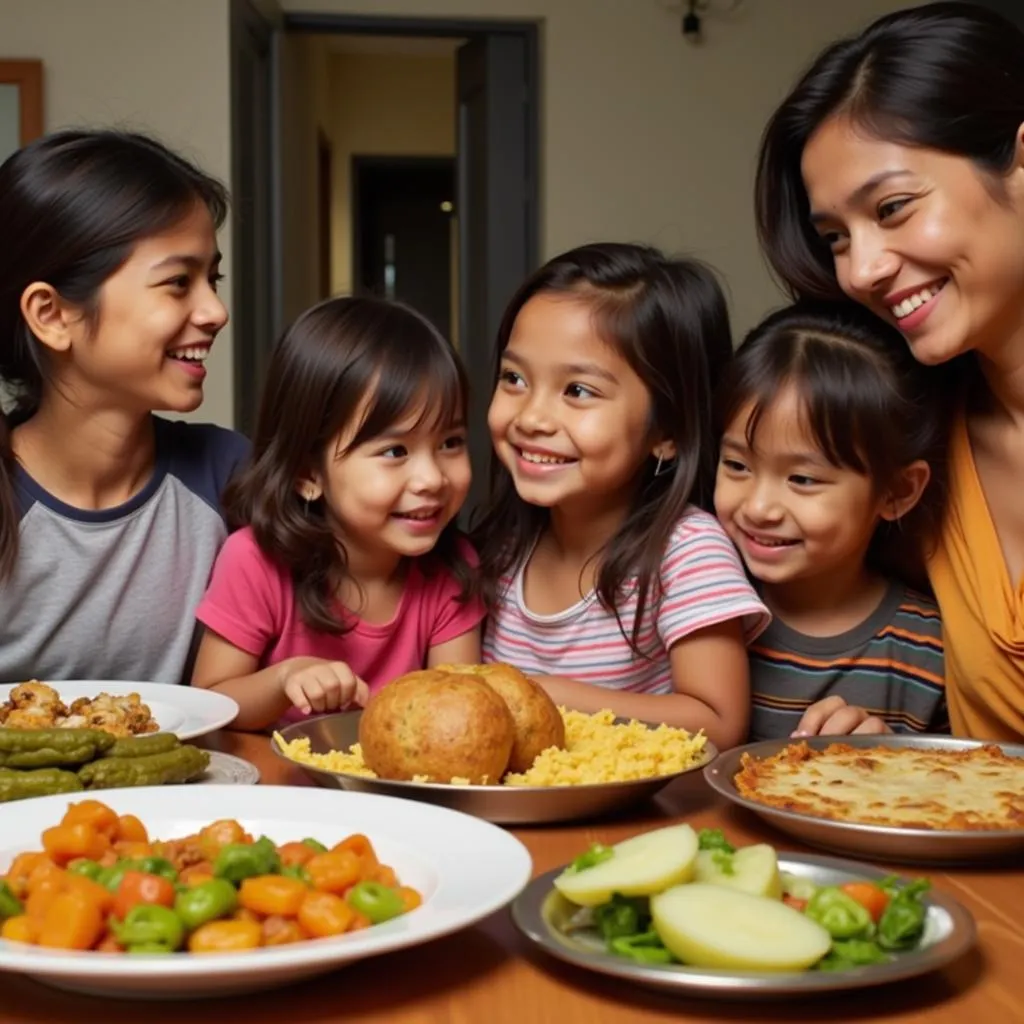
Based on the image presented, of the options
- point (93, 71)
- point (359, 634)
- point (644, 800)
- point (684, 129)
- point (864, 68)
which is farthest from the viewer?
point (684, 129)

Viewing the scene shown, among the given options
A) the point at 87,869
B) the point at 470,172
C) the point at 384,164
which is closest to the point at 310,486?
the point at 87,869

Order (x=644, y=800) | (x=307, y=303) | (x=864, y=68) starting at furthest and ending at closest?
1. (x=307, y=303)
2. (x=864, y=68)
3. (x=644, y=800)

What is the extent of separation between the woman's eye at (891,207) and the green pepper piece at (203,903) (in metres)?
1.26

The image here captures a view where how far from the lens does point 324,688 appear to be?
1613 millimetres

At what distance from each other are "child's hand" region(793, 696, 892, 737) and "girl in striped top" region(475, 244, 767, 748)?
0.82 feet

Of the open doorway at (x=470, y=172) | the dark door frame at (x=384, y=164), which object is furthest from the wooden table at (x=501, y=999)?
the dark door frame at (x=384, y=164)

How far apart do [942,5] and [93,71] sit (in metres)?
3.97

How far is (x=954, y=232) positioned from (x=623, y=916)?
1.14 metres

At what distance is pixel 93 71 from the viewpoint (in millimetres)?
5094

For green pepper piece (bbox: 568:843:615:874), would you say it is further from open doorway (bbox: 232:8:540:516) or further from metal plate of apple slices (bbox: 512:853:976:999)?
open doorway (bbox: 232:8:540:516)

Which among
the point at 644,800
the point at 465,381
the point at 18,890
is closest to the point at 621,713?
the point at 644,800

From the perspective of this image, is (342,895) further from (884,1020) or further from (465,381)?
(465,381)

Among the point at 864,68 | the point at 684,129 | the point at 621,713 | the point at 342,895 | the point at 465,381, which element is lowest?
the point at 621,713

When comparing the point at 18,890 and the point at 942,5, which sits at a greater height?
the point at 942,5
